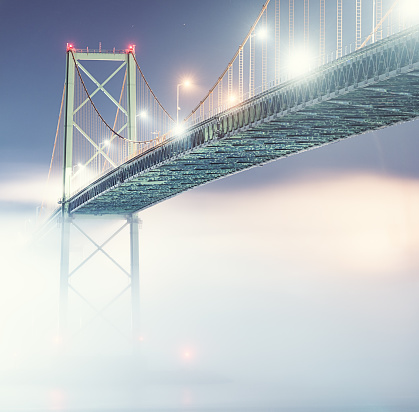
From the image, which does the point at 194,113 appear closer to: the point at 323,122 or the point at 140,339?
the point at 323,122

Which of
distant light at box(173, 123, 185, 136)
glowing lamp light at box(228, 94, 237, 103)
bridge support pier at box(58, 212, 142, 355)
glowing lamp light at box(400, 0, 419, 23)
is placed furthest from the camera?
bridge support pier at box(58, 212, 142, 355)

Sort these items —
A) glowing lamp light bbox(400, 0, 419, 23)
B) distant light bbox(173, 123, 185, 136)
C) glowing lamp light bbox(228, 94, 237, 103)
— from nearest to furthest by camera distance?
1. glowing lamp light bbox(400, 0, 419, 23)
2. glowing lamp light bbox(228, 94, 237, 103)
3. distant light bbox(173, 123, 185, 136)

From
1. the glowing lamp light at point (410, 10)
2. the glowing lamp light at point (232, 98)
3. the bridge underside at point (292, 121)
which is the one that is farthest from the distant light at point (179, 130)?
the glowing lamp light at point (410, 10)

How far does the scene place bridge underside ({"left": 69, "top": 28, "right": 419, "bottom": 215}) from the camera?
20.1 m

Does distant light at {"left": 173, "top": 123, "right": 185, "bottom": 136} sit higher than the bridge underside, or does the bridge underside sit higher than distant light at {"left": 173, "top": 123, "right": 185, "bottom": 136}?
distant light at {"left": 173, "top": 123, "right": 185, "bottom": 136}

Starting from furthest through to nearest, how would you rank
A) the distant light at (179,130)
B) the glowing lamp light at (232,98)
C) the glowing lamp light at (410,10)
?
the distant light at (179,130)
the glowing lamp light at (232,98)
the glowing lamp light at (410,10)

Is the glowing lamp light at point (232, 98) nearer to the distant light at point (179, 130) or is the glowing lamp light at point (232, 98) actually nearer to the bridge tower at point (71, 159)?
the distant light at point (179, 130)

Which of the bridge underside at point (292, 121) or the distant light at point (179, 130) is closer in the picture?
the bridge underside at point (292, 121)

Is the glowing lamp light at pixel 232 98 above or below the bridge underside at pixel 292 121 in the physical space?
above

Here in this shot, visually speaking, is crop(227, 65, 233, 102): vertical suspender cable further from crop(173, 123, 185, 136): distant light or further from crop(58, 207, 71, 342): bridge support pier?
crop(58, 207, 71, 342): bridge support pier

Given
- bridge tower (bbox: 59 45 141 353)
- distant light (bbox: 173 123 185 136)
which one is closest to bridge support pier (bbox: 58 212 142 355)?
bridge tower (bbox: 59 45 141 353)

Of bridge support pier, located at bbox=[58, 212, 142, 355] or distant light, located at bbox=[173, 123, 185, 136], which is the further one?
bridge support pier, located at bbox=[58, 212, 142, 355]

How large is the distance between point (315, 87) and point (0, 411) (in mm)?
21295

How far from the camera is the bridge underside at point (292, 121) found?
66.0 ft
